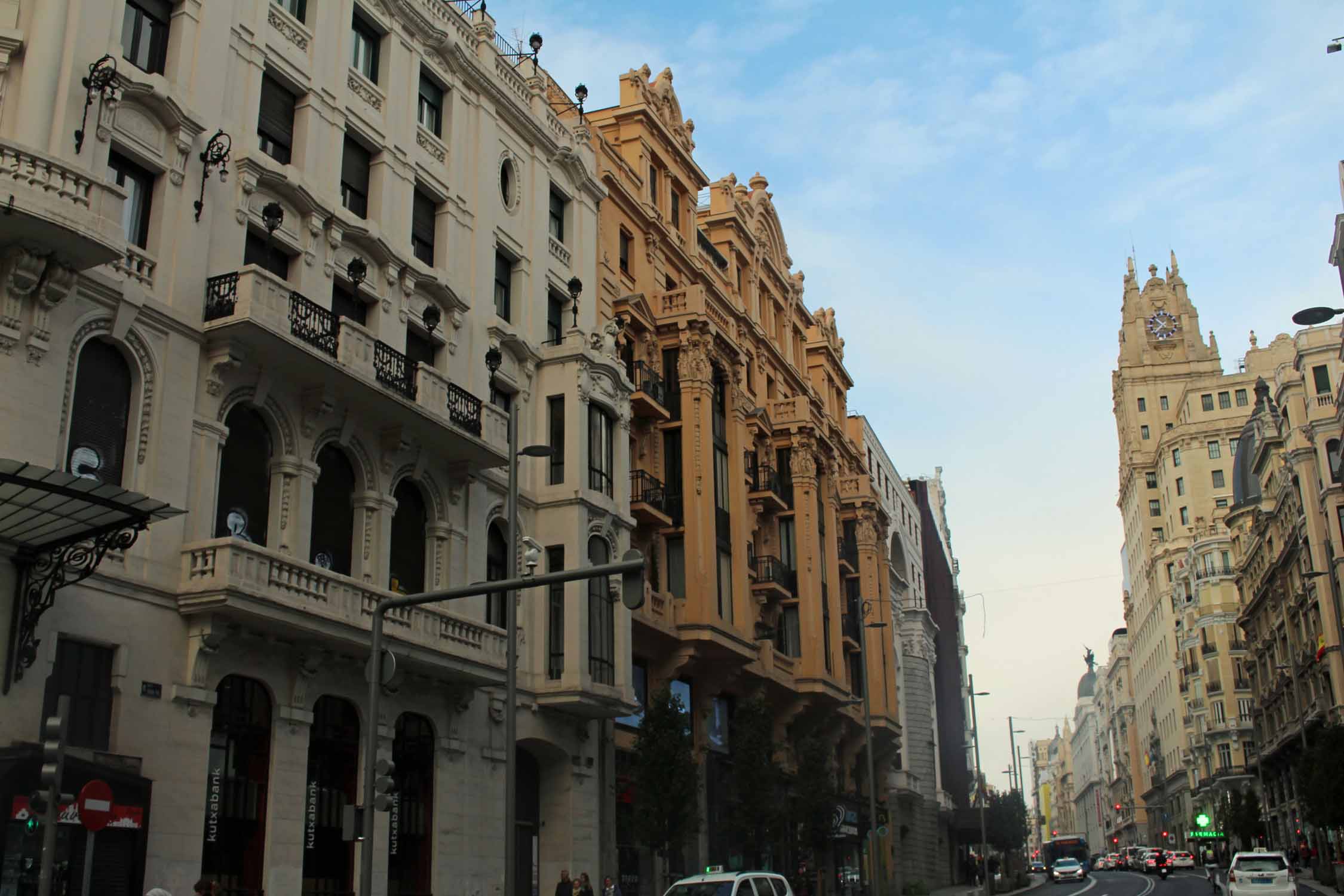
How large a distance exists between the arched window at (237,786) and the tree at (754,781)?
63.7 feet

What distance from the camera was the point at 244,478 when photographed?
22656mm

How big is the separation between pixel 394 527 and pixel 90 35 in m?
10.9

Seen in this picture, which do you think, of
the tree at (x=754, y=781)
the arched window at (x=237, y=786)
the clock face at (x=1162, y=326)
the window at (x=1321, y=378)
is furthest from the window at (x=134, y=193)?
the clock face at (x=1162, y=326)

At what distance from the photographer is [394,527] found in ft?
87.4

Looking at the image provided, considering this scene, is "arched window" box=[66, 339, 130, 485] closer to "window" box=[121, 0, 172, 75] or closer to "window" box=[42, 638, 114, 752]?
"window" box=[42, 638, 114, 752]

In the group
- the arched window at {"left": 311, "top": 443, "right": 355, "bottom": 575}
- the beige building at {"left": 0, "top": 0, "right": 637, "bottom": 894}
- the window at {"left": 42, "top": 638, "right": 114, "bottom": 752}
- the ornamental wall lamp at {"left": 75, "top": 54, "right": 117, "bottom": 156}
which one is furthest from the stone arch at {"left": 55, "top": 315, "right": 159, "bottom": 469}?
the arched window at {"left": 311, "top": 443, "right": 355, "bottom": 575}

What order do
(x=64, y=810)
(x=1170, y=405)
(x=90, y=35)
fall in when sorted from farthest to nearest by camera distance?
(x=1170, y=405), (x=90, y=35), (x=64, y=810)

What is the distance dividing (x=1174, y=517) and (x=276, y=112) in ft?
431

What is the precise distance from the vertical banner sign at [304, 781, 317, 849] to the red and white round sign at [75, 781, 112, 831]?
816 centimetres

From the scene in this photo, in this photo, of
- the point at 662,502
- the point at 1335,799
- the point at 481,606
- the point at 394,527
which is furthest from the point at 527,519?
the point at 1335,799

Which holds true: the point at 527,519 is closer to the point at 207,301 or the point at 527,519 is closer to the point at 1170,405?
the point at 207,301

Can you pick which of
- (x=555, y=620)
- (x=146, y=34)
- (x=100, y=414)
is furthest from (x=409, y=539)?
(x=146, y=34)

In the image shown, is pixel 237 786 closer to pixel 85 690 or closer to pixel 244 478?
pixel 85 690

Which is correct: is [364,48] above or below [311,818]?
above
